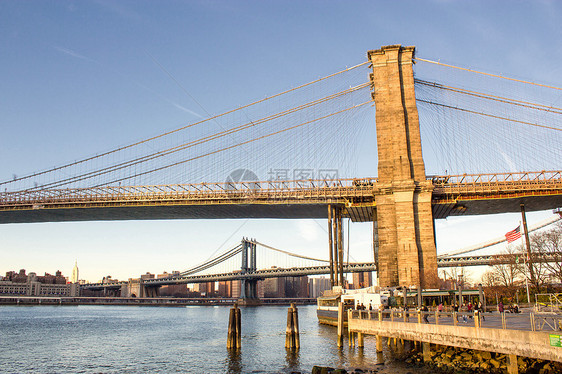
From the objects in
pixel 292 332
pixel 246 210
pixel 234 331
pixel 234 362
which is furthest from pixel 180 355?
pixel 246 210

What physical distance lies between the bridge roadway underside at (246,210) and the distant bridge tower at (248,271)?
95026mm

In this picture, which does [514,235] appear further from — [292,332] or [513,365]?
[513,365]

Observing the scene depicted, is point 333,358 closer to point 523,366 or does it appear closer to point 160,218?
point 523,366

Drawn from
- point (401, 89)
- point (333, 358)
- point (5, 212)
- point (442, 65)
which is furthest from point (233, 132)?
point (333, 358)

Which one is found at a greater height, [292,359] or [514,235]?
[514,235]

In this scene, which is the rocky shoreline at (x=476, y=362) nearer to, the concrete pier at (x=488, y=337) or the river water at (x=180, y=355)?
the concrete pier at (x=488, y=337)

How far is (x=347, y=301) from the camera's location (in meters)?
46.4

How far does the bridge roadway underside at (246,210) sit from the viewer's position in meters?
55.8

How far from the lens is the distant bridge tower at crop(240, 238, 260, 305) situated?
537 ft

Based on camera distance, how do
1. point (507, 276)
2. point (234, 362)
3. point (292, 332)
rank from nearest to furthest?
1. point (234, 362)
2. point (292, 332)
3. point (507, 276)

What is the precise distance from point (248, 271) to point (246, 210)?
106083mm

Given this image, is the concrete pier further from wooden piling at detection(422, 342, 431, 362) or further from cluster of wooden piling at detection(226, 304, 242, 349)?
cluster of wooden piling at detection(226, 304, 242, 349)

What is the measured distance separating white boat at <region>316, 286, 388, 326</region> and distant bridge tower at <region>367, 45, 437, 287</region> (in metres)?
5.42

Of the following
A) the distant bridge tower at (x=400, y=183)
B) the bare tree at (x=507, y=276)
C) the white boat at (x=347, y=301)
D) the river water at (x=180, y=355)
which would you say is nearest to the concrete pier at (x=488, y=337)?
the river water at (x=180, y=355)
